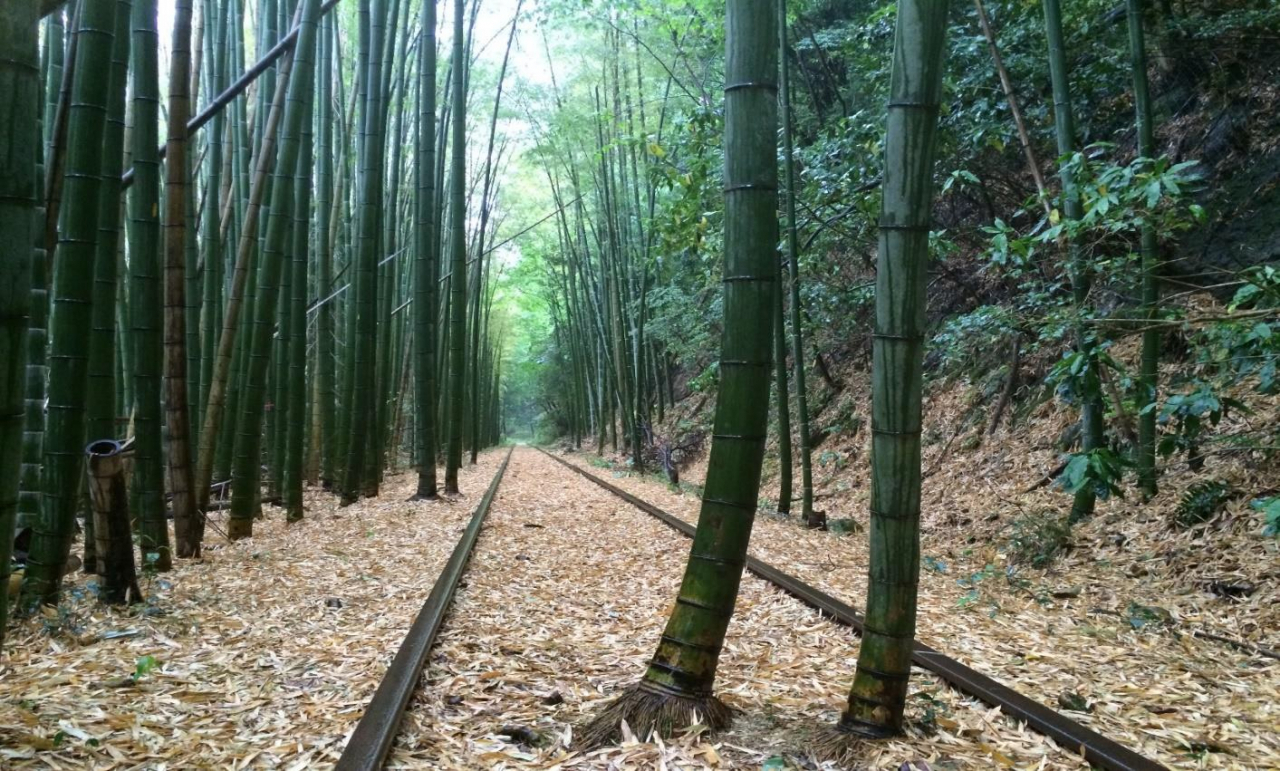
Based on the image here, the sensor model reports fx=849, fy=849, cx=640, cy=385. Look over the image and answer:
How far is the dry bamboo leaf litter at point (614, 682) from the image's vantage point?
2.13 m

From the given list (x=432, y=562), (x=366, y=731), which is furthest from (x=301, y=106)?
(x=366, y=731)

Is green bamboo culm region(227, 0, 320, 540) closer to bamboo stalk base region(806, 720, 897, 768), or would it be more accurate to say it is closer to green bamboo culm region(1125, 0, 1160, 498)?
bamboo stalk base region(806, 720, 897, 768)

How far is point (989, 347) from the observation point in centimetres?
855

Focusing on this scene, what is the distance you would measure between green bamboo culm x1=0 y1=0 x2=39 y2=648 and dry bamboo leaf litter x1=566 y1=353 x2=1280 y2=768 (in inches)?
106

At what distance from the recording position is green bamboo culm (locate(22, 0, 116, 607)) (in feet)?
9.05

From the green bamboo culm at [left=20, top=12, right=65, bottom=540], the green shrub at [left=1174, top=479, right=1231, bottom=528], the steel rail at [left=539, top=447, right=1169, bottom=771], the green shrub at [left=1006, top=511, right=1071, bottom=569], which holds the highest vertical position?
the green bamboo culm at [left=20, top=12, right=65, bottom=540]

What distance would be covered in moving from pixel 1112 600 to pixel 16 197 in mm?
4368

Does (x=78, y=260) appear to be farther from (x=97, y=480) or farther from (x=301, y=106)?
(x=301, y=106)

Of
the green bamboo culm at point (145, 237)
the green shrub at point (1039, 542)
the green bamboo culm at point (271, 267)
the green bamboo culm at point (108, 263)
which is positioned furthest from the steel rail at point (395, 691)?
the green shrub at point (1039, 542)

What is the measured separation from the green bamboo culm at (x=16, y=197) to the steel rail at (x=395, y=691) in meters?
0.98

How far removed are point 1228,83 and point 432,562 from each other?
6.85 meters

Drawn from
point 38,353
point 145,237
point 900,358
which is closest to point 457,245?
point 145,237

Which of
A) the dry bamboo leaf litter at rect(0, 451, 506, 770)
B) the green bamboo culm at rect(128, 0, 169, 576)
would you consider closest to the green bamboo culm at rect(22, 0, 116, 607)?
the dry bamboo leaf litter at rect(0, 451, 506, 770)

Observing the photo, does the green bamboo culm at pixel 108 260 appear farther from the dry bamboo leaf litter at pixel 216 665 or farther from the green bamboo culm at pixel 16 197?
the green bamboo culm at pixel 16 197
